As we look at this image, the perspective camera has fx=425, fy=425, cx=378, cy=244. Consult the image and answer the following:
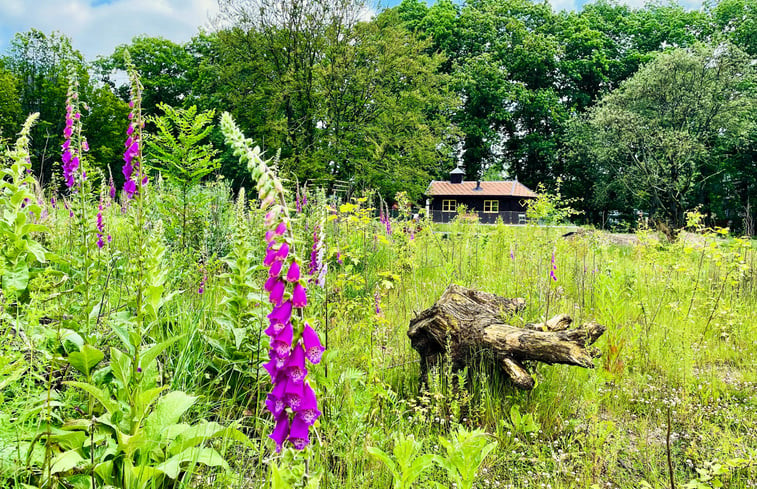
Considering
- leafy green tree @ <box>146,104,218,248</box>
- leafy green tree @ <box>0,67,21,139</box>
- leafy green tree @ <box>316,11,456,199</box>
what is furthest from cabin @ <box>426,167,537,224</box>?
leafy green tree @ <box>146,104,218,248</box>

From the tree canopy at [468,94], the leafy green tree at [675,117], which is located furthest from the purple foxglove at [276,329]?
the leafy green tree at [675,117]

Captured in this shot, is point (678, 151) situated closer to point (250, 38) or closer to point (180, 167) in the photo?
point (250, 38)

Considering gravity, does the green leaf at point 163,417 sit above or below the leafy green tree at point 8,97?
below

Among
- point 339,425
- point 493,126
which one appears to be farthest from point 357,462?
point 493,126

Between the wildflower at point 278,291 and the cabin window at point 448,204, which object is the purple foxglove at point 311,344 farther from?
→ the cabin window at point 448,204

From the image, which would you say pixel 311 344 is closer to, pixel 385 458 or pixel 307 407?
pixel 307 407

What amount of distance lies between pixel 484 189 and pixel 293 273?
3419 centimetres

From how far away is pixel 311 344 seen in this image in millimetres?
1163

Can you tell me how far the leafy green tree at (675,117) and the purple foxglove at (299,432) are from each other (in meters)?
27.3

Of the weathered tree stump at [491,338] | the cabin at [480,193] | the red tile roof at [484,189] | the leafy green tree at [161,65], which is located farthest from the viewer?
the leafy green tree at [161,65]

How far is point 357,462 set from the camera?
2145mm

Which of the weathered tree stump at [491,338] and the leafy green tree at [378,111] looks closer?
the weathered tree stump at [491,338]

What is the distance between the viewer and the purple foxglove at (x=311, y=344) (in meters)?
1.16

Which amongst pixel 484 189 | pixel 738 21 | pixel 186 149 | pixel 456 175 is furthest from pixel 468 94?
pixel 186 149
